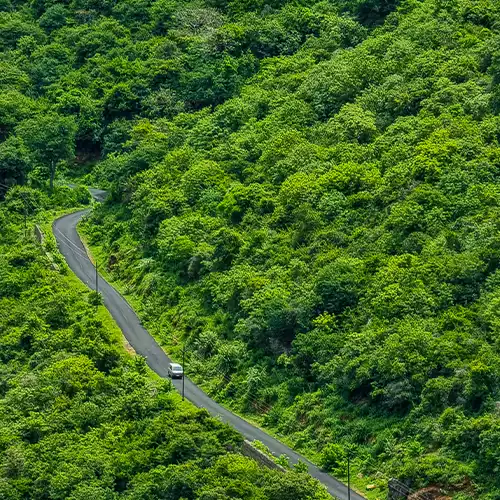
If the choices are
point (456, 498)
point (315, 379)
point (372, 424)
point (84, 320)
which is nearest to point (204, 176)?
point (84, 320)

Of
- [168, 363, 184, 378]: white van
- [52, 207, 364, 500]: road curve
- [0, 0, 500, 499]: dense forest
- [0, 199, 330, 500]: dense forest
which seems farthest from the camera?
[168, 363, 184, 378]: white van

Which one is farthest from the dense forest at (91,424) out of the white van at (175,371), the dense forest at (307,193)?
the dense forest at (307,193)

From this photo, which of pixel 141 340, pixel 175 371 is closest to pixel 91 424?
pixel 175 371

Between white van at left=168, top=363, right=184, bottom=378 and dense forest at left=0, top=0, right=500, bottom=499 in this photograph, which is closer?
dense forest at left=0, top=0, right=500, bottom=499

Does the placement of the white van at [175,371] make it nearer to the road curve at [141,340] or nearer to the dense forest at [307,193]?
the road curve at [141,340]

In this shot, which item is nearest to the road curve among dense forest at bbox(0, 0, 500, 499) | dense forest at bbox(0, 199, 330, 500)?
dense forest at bbox(0, 0, 500, 499)

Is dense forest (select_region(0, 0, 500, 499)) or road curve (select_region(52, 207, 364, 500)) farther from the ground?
dense forest (select_region(0, 0, 500, 499))

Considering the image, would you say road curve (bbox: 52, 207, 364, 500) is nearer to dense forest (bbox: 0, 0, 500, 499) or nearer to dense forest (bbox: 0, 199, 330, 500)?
dense forest (bbox: 0, 0, 500, 499)
